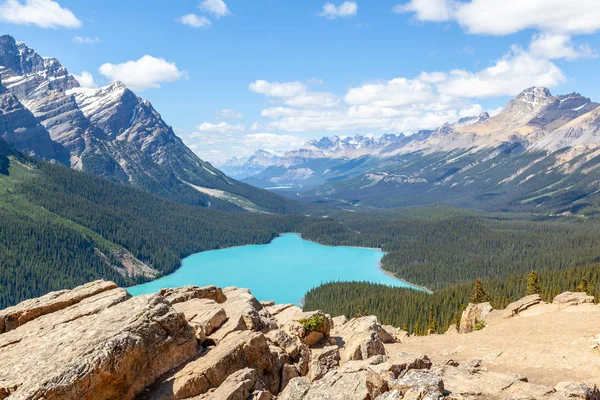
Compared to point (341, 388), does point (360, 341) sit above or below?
below

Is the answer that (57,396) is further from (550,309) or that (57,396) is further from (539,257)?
(539,257)

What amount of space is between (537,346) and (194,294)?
25687 mm

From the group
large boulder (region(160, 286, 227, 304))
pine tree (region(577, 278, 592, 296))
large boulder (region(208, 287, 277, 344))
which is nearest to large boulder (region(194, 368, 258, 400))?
large boulder (region(208, 287, 277, 344))

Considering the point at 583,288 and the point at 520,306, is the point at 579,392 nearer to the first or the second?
the point at 520,306

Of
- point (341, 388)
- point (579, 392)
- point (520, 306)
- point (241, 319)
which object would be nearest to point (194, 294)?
point (241, 319)

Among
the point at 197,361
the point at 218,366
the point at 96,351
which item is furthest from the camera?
the point at 197,361

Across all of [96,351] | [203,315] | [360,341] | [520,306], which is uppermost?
[96,351]

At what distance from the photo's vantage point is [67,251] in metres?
180

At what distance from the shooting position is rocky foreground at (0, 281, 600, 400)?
1772 cm

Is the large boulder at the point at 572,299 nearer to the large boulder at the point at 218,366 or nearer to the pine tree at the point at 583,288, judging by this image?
the pine tree at the point at 583,288

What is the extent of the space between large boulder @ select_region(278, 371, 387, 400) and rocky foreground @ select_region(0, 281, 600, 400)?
0.17ft

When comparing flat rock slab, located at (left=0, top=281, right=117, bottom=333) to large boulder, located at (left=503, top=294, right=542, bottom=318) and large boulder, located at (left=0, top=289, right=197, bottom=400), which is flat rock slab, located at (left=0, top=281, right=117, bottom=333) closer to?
large boulder, located at (left=0, top=289, right=197, bottom=400)

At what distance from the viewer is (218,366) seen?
862 inches

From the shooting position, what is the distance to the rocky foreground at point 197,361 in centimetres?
1772
